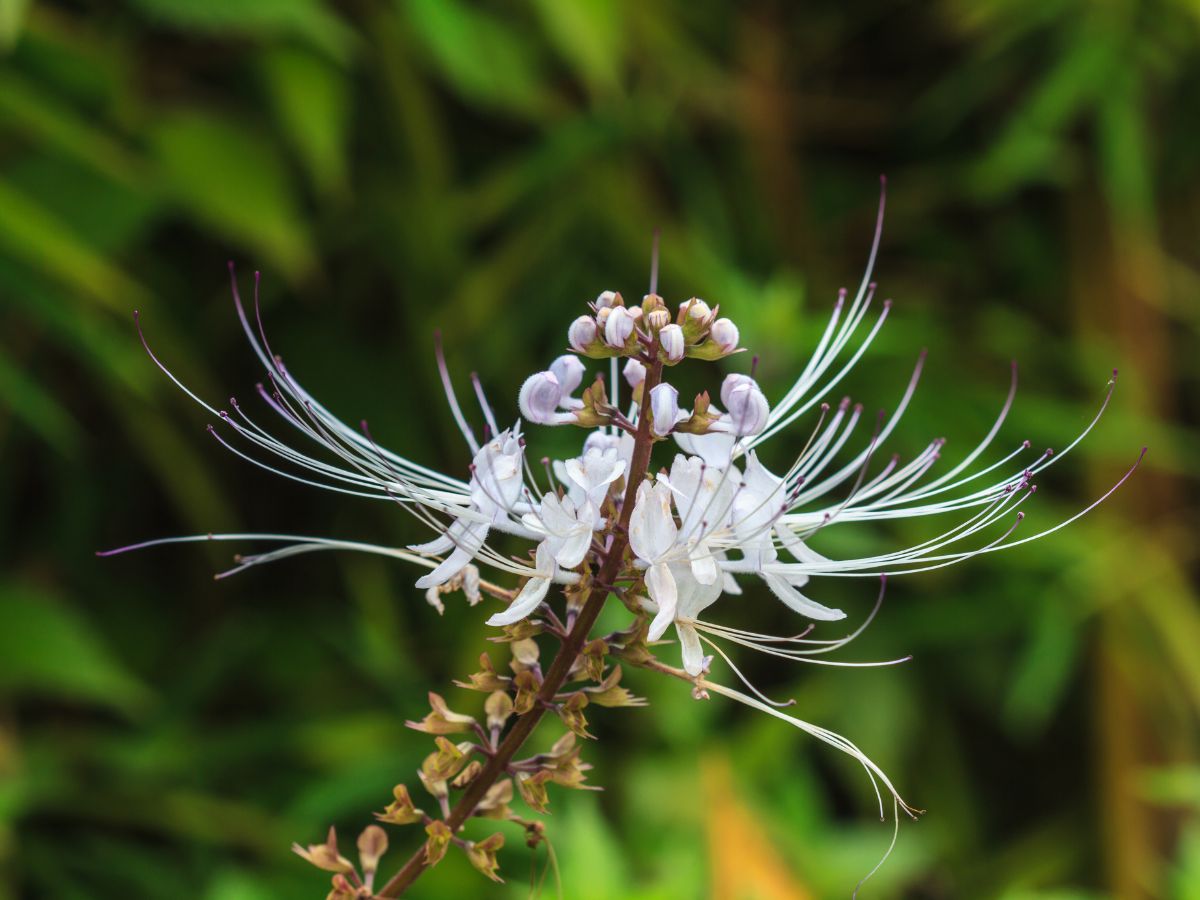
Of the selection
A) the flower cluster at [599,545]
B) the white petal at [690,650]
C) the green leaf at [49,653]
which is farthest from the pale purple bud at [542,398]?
the green leaf at [49,653]

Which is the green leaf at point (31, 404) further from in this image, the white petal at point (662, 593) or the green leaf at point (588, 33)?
the white petal at point (662, 593)

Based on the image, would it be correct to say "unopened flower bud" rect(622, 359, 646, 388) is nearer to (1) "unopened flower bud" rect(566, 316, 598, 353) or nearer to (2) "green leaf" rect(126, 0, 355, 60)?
(1) "unopened flower bud" rect(566, 316, 598, 353)

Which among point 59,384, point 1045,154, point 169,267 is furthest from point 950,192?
point 59,384

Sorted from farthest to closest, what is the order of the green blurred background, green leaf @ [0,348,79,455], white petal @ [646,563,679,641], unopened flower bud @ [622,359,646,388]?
1. the green blurred background
2. green leaf @ [0,348,79,455]
3. unopened flower bud @ [622,359,646,388]
4. white petal @ [646,563,679,641]

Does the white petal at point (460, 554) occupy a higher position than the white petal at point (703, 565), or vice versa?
the white petal at point (703, 565)

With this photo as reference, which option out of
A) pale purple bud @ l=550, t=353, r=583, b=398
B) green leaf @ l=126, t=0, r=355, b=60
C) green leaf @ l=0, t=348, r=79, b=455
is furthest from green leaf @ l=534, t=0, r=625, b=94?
pale purple bud @ l=550, t=353, r=583, b=398

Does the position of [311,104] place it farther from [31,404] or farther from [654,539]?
[654,539]
